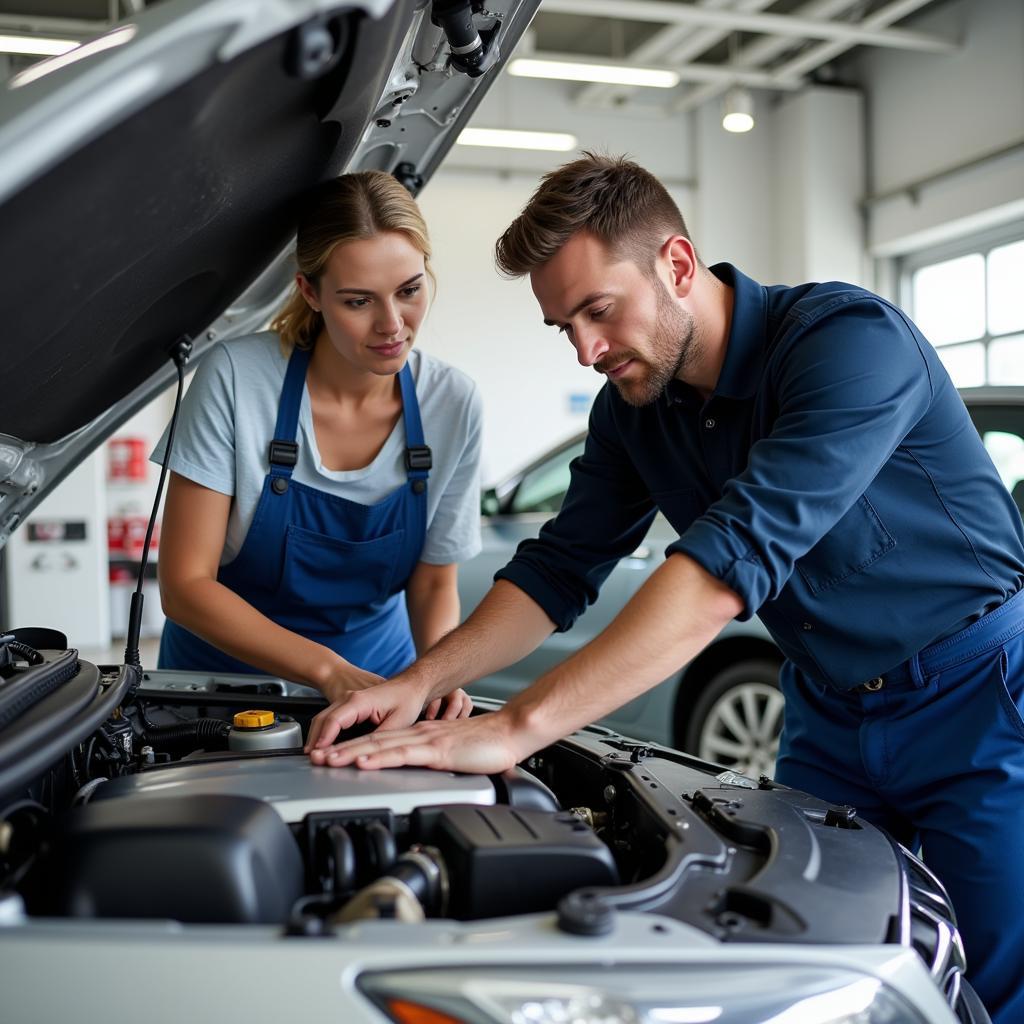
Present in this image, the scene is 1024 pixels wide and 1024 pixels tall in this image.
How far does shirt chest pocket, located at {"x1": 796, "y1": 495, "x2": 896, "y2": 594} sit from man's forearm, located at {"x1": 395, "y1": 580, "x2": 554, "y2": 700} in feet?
1.64

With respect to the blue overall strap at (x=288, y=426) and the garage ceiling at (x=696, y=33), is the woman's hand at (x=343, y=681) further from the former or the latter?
the garage ceiling at (x=696, y=33)

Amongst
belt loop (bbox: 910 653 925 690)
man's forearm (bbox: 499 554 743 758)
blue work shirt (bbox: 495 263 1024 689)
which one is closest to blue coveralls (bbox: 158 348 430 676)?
blue work shirt (bbox: 495 263 1024 689)

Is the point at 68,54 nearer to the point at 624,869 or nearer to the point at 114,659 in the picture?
the point at 624,869

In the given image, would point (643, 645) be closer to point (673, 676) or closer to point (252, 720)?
point (252, 720)

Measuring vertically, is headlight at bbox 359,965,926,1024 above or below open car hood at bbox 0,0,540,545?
below

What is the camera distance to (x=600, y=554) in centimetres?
184

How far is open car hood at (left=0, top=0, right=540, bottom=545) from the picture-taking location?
93 centimetres

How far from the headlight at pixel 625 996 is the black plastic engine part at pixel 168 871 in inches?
7.6

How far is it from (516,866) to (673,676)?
9.15 ft

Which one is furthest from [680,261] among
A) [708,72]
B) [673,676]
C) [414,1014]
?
[708,72]

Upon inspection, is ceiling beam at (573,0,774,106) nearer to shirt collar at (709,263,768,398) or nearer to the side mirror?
the side mirror

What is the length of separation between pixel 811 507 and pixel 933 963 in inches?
19.8

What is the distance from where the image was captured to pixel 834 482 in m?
1.29

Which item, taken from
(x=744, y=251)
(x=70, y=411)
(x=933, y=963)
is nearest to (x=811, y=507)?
(x=933, y=963)
